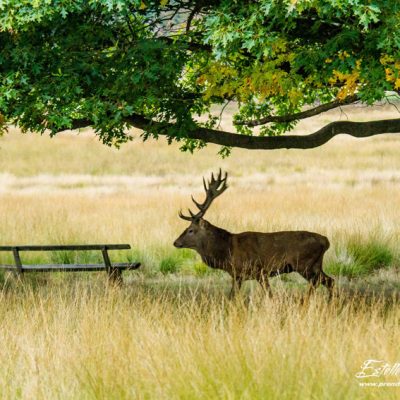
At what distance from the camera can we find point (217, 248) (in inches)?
478

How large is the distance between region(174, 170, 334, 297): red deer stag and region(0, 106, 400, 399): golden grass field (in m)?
0.43

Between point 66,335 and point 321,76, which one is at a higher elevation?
point 321,76

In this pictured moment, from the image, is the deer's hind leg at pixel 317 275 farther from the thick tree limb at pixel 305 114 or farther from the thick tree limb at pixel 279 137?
the thick tree limb at pixel 305 114

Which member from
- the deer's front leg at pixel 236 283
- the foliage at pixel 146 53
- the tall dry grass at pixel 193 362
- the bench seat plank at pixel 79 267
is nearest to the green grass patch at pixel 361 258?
the deer's front leg at pixel 236 283

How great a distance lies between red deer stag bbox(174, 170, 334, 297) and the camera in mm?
11812

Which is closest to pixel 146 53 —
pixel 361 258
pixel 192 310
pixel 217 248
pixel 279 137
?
pixel 192 310

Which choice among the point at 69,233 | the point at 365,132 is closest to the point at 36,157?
the point at 69,233

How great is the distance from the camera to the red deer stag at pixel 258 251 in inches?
465

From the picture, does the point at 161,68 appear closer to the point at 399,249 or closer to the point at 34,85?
the point at 34,85

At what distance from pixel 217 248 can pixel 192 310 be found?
143 inches

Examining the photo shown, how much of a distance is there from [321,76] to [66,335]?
4.34 metres

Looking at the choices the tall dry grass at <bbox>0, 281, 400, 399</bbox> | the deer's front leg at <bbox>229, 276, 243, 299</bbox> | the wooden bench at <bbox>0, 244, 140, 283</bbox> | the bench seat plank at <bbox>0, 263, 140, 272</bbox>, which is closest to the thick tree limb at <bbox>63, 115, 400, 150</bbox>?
the wooden bench at <bbox>0, 244, 140, 283</bbox>

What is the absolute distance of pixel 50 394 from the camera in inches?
255

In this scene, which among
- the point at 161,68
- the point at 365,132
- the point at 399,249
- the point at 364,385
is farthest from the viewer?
the point at 399,249
